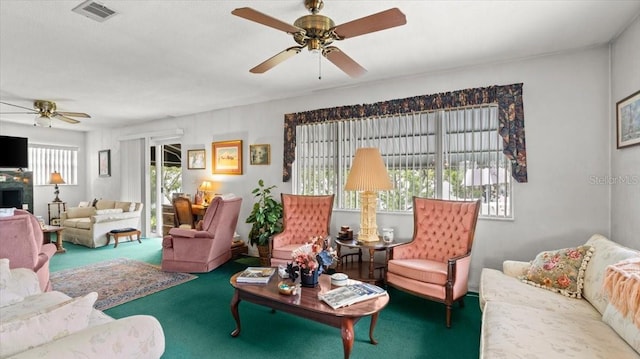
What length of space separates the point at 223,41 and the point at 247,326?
8.32ft

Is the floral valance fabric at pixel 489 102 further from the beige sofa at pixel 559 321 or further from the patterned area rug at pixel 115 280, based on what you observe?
the patterned area rug at pixel 115 280

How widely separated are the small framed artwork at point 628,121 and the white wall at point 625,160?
0.05 m

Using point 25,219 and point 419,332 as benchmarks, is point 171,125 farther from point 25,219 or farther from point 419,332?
point 419,332

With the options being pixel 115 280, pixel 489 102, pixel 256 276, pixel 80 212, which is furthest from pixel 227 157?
pixel 489 102

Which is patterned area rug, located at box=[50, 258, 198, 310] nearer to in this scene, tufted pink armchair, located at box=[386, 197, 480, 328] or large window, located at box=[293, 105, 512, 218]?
large window, located at box=[293, 105, 512, 218]

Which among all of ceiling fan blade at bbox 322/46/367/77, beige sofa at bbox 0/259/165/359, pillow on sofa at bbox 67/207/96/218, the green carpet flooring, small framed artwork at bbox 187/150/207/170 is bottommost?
the green carpet flooring

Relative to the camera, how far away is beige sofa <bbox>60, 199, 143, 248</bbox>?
5820 mm

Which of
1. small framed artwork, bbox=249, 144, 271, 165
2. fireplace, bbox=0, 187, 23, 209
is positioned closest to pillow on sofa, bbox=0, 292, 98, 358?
small framed artwork, bbox=249, 144, 271, 165

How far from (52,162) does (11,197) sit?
121 centimetres

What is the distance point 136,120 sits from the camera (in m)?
6.75

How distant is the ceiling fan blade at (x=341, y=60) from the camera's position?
2.38 meters

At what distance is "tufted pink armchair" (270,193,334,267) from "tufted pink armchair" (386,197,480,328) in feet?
3.72

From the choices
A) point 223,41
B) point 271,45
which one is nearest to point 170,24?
point 223,41

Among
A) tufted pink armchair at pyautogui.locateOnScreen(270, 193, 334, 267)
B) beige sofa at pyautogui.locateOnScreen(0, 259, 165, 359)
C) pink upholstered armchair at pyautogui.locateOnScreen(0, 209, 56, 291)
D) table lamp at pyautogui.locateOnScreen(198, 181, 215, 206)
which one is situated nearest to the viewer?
beige sofa at pyautogui.locateOnScreen(0, 259, 165, 359)
